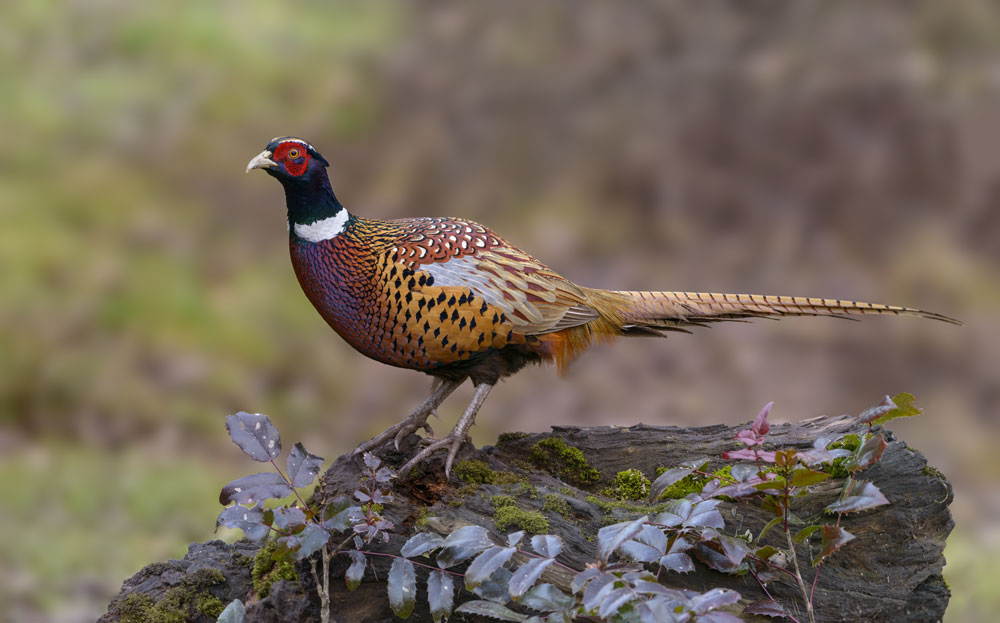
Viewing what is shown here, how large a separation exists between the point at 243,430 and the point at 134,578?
1050mm

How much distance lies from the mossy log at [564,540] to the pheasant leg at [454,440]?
0.19 ft

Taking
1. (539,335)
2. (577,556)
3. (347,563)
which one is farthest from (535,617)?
(539,335)

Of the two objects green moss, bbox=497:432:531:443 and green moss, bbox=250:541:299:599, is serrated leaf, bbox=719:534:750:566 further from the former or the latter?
green moss, bbox=250:541:299:599

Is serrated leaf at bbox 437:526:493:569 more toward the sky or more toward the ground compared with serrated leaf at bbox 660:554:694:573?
more toward the sky

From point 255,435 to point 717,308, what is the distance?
211cm

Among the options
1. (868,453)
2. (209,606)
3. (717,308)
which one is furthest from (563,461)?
(209,606)

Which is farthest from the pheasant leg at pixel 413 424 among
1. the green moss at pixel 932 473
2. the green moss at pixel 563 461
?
the green moss at pixel 932 473

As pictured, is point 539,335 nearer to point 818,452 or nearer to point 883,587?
point 818,452

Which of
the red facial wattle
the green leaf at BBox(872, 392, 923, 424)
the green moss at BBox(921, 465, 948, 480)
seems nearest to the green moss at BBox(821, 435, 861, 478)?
the green moss at BBox(921, 465, 948, 480)

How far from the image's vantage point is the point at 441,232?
4.23 m

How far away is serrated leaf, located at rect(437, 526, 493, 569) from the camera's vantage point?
3.19 m

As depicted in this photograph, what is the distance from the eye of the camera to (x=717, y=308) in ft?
14.2

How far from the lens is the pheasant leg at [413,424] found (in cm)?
422

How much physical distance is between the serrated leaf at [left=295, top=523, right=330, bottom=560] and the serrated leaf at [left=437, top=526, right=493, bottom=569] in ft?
1.33
